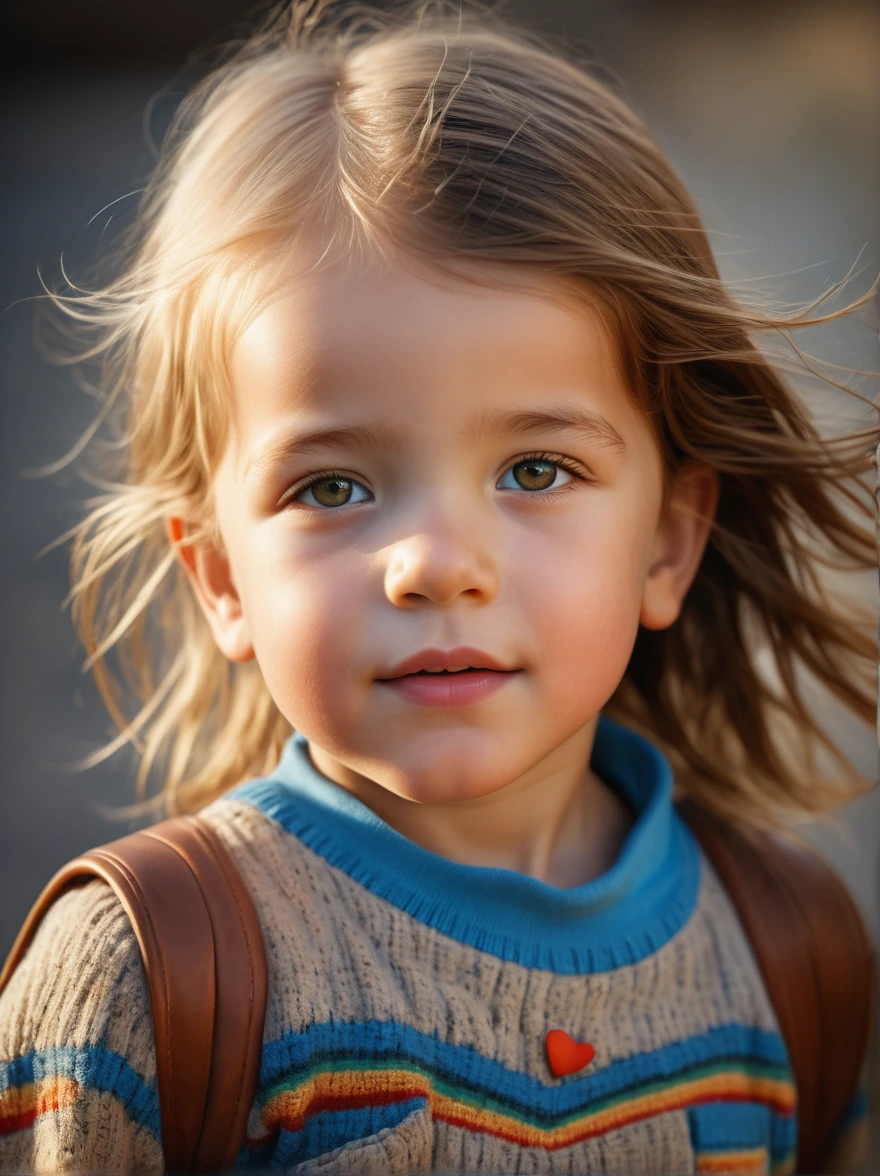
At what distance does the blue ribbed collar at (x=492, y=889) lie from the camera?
1.35 m

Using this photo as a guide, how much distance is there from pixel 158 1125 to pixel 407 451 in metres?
0.68

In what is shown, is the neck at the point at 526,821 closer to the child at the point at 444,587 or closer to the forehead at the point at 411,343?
the child at the point at 444,587

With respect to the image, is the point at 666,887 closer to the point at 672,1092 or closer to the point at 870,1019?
the point at 672,1092

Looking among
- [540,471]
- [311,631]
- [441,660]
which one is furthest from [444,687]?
[540,471]

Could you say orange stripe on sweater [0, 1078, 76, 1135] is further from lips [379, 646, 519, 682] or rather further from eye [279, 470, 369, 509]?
eye [279, 470, 369, 509]

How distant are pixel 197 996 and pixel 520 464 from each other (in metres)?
0.61

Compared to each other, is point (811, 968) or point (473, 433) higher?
point (473, 433)

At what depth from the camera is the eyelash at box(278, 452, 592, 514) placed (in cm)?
127

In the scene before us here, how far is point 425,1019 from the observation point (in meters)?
1.30

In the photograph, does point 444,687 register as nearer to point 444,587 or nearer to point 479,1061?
point 444,587

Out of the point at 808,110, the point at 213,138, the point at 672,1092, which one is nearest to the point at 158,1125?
the point at 672,1092

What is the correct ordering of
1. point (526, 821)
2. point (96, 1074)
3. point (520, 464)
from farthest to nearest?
point (526, 821)
point (520, 464)
point (96, 1074)

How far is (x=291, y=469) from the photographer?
1279mm

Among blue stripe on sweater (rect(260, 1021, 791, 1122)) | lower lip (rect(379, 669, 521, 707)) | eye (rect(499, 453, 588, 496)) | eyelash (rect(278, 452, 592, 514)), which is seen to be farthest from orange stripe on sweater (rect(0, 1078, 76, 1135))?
eye (rect(499, 453, 588, 496))
